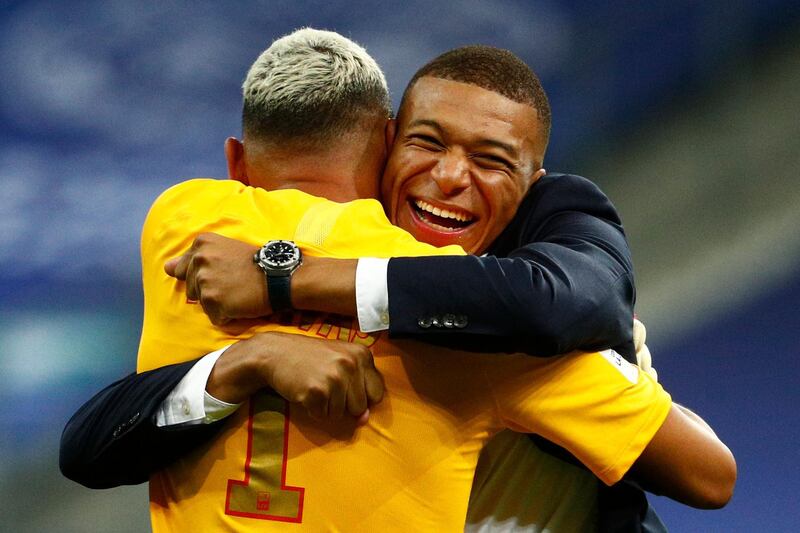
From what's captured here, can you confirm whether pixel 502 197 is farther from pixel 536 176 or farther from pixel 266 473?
pixel 266 473

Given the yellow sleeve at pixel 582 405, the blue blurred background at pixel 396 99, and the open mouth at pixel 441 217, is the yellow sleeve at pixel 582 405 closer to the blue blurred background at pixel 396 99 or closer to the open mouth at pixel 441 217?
the open mouth at pixel 441 217

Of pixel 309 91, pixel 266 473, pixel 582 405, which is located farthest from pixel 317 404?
pixel 309 91

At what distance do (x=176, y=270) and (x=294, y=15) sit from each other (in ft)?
7.54

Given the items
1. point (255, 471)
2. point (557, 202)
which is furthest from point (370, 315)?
point (557, 202)

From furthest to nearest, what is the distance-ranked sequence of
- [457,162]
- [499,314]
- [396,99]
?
[396,99]
[457,162]
[499,314]

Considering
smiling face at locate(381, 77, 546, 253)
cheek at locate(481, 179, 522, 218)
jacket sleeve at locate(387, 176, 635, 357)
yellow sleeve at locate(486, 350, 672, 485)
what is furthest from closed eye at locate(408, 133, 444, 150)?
yellow sleeve at locate(486, 350, 672, 485)

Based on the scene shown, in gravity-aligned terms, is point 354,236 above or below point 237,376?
above

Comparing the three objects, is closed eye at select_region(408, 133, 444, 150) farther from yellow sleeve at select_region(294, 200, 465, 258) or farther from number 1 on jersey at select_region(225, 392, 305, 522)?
number 1 on jersey at select_region(225, 392, 305, 522)

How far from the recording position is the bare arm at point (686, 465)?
1371 mm

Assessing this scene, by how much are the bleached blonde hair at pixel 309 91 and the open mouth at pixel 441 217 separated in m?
0.21

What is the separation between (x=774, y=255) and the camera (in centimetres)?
358

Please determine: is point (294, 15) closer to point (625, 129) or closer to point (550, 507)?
point (625, 129)

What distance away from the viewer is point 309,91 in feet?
4.97

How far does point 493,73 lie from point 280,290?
67 centimetres
